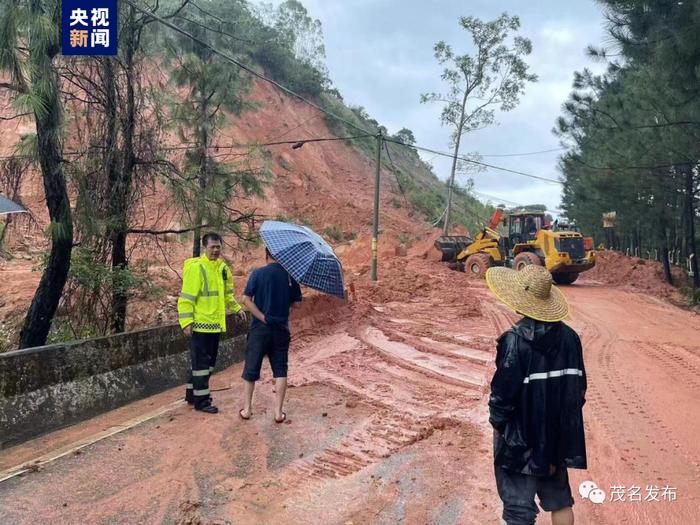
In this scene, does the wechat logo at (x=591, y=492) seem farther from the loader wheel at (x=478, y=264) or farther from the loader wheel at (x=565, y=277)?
the loader wheel at (x=478, y=264)

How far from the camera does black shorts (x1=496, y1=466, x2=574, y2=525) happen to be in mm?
2775

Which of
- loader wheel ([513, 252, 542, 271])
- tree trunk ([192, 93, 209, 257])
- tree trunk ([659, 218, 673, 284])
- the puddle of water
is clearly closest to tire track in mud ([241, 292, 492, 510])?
the puddle of water

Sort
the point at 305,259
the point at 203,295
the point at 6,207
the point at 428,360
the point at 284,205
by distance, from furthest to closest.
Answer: the point at 284,205, the point at 428,360, the point at 6,207, the point at 203,295, the point at 305,259

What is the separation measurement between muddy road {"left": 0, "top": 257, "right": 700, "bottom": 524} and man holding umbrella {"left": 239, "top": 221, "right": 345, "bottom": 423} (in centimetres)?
53

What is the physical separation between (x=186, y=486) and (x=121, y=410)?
2.21 metres

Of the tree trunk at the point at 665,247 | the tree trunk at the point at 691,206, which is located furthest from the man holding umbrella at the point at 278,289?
the tree trunk at the point at 665,247

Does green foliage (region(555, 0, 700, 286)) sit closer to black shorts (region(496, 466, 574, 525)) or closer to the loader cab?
the loader cab

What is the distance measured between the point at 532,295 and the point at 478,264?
19151 mm

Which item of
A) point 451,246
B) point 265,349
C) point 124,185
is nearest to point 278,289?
point 265,349

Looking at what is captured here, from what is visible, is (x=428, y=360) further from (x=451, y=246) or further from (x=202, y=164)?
(x=451, y=246)

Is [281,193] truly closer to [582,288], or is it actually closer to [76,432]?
[582,288]

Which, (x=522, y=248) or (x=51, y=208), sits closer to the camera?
(x=51, y=208)

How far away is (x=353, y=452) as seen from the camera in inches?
185

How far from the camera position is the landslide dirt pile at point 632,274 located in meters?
21.2
